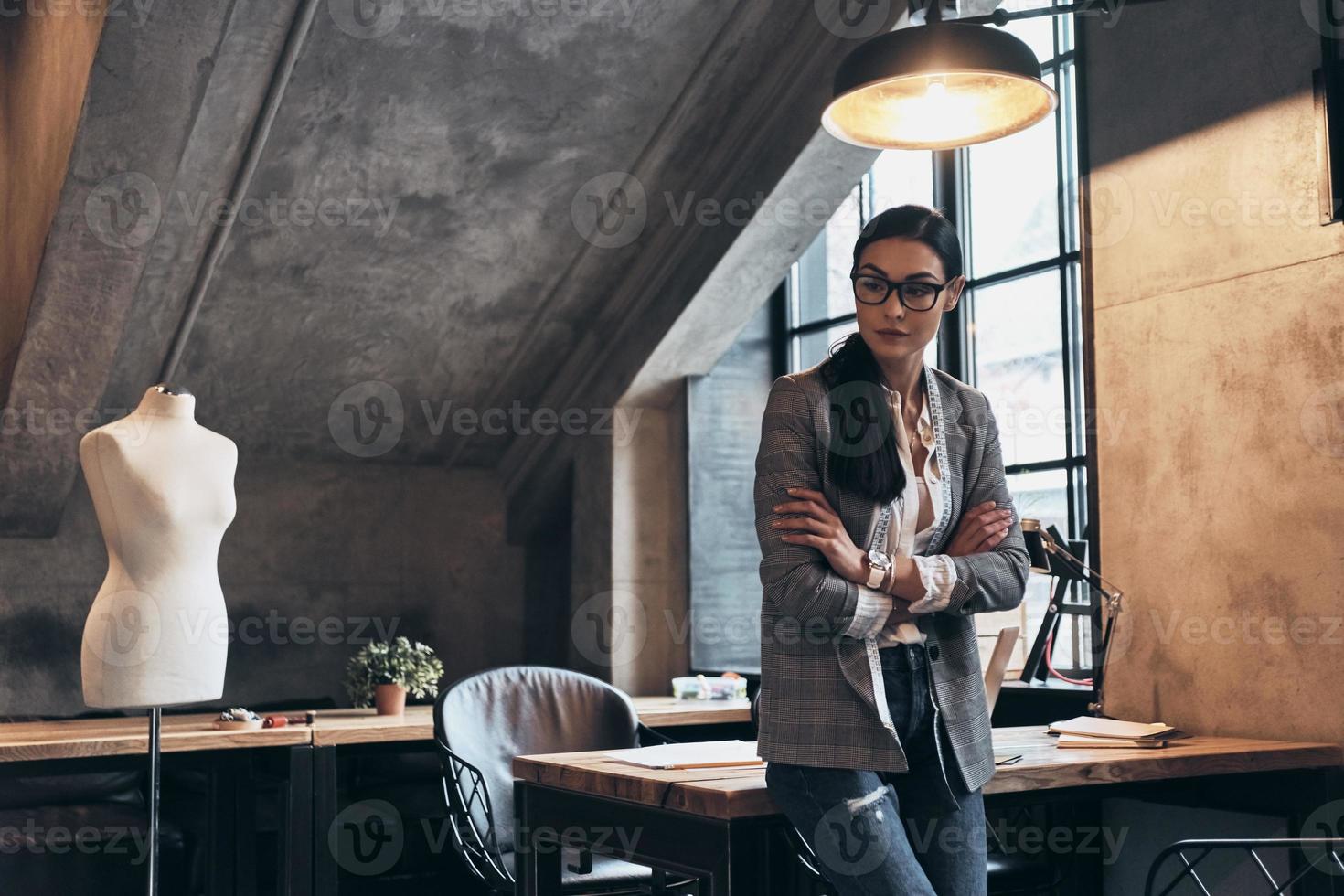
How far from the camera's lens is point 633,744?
418 cm

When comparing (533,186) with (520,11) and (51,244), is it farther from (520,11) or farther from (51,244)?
(51,244)

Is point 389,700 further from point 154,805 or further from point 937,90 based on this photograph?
point 937,90

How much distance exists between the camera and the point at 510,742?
13.5ft

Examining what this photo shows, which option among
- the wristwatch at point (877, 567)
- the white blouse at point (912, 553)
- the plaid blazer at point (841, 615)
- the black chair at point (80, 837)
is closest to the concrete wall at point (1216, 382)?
the plaid blazer at point (841, 615)

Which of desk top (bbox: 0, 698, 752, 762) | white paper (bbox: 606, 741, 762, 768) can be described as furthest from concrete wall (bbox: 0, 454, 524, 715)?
white paper (bbox: 606, 741, 762, 768)

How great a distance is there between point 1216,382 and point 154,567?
9.55 feet

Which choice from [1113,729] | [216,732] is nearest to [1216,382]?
[1113,729]

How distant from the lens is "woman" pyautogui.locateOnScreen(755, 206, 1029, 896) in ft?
6.64

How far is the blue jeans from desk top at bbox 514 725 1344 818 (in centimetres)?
21

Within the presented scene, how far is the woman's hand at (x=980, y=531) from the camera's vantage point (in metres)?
2.22

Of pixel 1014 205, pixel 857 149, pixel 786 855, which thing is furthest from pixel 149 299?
pixel 786 855

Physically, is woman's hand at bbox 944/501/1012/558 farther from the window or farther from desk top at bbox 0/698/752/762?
desk top at bbox 0/698/752/762

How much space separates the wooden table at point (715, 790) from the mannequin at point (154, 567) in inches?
55.2

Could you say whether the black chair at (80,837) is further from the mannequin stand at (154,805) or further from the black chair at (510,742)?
the black chair at (510,742)
